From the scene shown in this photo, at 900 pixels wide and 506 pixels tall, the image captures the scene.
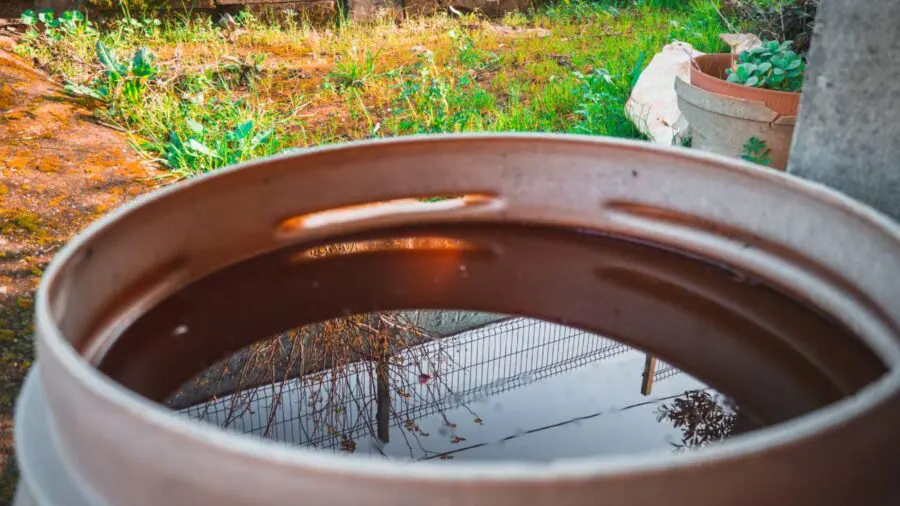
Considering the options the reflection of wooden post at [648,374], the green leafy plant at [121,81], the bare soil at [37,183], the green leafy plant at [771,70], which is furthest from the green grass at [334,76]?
the reflection of wooden post at [648,374]

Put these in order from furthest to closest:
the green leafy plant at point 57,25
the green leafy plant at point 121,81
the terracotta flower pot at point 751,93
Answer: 1. the green leafy plant at point 57,25
2. the green leafy plant at point 121,81
3. the terracotta flower pot at point 751,93

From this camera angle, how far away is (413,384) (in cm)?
85

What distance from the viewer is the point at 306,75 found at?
367 cm

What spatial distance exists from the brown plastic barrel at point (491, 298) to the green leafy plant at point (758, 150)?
1.06 m

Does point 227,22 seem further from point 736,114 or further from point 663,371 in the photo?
point 663,371

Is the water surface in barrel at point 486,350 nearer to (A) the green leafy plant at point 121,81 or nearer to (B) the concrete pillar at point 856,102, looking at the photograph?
(B) the concrete pillar at point 856,102

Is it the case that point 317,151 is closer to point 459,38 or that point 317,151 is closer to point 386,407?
point 386,407

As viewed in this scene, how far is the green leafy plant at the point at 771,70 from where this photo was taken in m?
2.03

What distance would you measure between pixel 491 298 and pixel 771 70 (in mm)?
1448

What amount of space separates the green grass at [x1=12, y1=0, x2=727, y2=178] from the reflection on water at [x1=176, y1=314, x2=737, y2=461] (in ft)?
5.86

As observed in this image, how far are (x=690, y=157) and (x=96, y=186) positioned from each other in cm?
197

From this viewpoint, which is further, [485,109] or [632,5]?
[632,5]

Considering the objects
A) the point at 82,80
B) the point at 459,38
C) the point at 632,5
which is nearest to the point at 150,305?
the point at 82,80

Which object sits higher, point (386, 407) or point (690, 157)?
point (690, 157)
